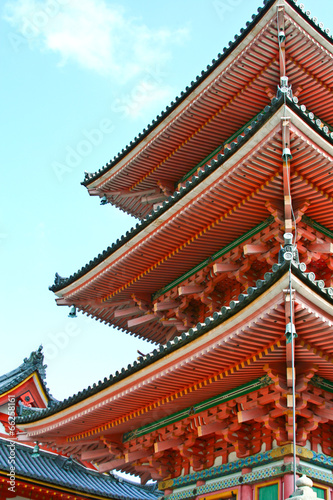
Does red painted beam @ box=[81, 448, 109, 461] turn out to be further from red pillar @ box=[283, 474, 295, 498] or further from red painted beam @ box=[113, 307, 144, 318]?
red pillar @ box=[283, 474, 295, 498]

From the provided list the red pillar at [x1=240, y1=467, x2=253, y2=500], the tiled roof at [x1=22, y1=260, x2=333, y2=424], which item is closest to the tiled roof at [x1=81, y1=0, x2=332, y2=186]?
the tiled roof at [x1=22, y1=260, x2=333, y2=424]

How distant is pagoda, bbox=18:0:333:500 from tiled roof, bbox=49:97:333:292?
3cm

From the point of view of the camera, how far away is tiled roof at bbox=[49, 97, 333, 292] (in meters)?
8.82

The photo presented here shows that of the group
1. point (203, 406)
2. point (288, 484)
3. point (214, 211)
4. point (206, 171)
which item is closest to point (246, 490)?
point (288, 484)

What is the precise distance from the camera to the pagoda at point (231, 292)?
316 inches

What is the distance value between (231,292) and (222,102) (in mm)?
4415

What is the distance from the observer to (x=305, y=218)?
1008cm

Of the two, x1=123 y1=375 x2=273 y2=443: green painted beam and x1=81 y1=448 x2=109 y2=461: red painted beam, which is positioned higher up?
x1=123 y1=375 x2=273 y2=443: green painted beam

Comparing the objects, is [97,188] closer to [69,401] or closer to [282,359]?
[69,401]

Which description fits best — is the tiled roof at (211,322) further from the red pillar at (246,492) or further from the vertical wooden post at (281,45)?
the vertical wooden post at (281,45)

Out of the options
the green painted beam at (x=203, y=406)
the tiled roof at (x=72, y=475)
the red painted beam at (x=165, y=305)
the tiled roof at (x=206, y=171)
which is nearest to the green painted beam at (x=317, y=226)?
the tiled roof at (x=206, y=171)

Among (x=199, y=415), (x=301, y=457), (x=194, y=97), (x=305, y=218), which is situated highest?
(x=194, y=97)

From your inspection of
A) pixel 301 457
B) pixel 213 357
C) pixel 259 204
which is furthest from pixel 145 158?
pixel 301 457

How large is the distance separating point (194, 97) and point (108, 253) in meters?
4.13
